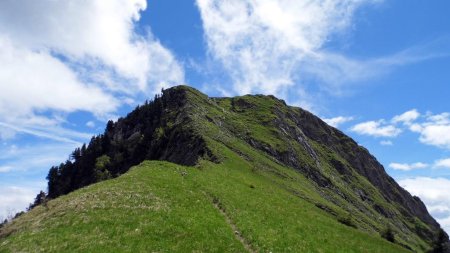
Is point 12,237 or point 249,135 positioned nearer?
point 12,237

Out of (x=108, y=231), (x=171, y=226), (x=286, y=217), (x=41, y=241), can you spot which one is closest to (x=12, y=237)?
(x=41, y=241)

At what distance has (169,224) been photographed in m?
36.0

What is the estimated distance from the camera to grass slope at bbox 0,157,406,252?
32.8 m

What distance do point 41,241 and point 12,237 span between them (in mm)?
4327

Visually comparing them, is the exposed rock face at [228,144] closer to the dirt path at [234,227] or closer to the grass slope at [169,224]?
the grass slope at [169,224]

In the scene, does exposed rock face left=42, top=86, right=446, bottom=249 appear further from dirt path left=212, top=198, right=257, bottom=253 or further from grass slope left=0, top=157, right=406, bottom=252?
dirt path left=212, top=198, right=257, bottom=253

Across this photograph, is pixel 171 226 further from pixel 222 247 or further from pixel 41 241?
pixel 41 241

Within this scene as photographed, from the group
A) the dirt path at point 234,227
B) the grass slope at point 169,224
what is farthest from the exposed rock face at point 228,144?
the dirt path at point 234,227

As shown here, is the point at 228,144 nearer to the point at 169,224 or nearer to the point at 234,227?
the point at 234,227

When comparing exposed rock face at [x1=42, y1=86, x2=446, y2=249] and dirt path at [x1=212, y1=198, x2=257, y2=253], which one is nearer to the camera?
dirt path at [x1=212, y1=198, x2=257, y2=253]

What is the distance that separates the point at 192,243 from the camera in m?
32.8

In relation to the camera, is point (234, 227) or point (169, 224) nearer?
point (169, 224)

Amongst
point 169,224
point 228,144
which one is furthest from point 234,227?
point 228,144

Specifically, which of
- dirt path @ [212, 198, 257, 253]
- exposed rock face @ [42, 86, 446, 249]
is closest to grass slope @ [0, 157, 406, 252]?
dirt path @ [212, 198, 257, 253]
